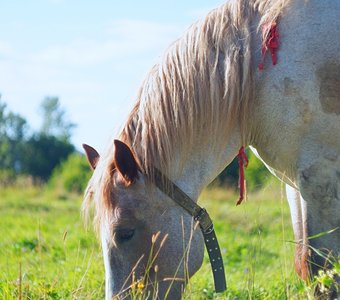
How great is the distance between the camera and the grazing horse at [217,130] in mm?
3639

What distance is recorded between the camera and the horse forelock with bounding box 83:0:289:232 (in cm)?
368

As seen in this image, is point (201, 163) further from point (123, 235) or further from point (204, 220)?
point (123, 235)

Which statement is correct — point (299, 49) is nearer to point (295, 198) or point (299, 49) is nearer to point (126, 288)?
point (295, 198)

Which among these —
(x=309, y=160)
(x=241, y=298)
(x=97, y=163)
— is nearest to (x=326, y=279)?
(x=309, y=160)

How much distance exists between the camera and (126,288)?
356 centimetres

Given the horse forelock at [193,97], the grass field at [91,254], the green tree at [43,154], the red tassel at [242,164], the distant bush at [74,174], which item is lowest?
the green tree at [43,154]

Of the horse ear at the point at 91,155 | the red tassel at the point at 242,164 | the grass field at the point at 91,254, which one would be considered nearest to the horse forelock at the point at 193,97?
the red tassel at the point at 242,164

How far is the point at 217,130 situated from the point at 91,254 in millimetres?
1094

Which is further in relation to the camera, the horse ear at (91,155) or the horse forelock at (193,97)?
the horse ear at (91,155)

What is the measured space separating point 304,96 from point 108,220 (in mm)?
1195

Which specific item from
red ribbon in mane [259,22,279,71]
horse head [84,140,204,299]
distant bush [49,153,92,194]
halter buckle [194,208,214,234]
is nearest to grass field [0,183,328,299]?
horse head [84,140,204,299]

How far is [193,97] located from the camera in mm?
3750

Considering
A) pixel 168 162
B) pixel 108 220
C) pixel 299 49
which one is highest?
pixel 299 49

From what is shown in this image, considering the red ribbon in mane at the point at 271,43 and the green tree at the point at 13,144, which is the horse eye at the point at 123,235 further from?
the green tree at the point at 13,144
